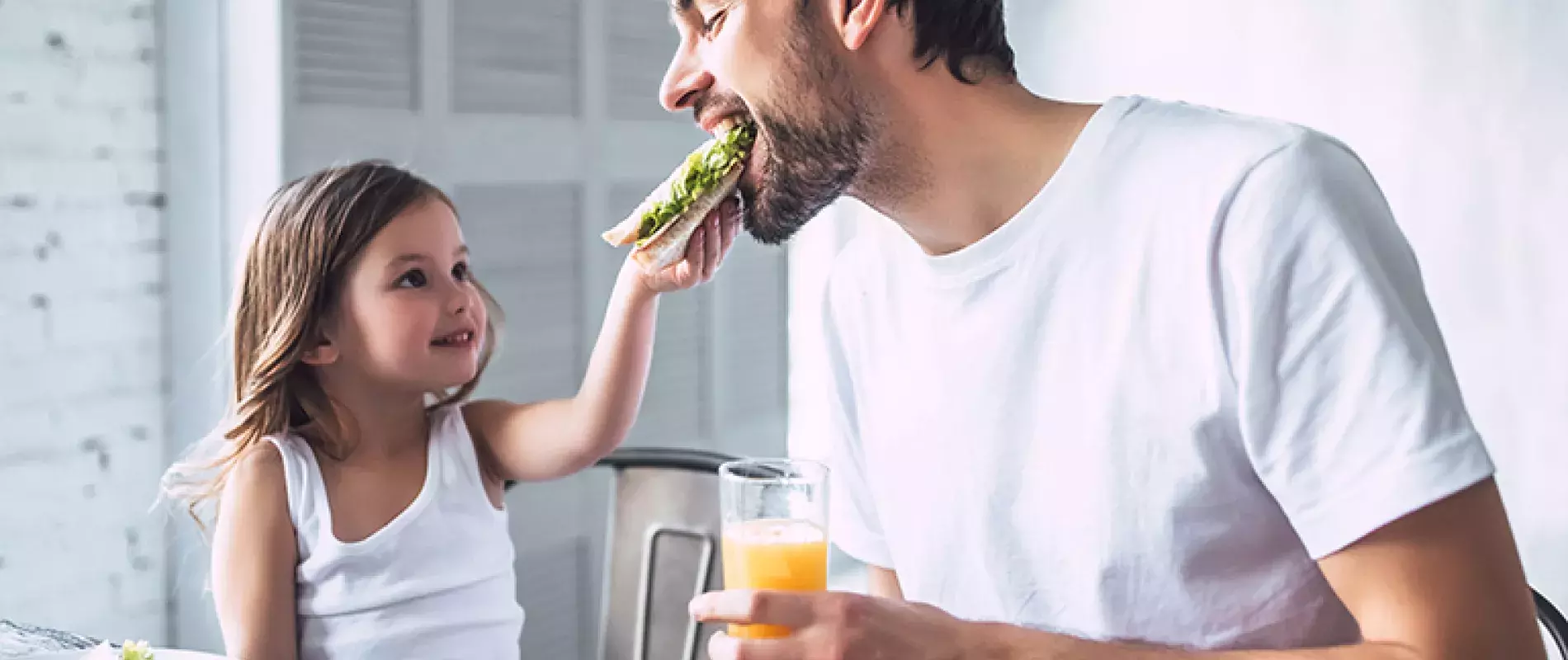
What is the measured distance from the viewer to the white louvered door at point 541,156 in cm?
251

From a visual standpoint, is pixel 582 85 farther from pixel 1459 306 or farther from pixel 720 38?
pixel 1459 306

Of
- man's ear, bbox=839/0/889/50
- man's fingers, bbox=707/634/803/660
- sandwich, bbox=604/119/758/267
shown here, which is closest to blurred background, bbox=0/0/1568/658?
sandwich, bbox=604/119/758/267

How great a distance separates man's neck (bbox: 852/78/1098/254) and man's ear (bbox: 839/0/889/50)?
0.23 feet

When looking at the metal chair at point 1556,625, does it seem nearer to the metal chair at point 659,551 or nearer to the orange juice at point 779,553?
the orange juice at point 779,553

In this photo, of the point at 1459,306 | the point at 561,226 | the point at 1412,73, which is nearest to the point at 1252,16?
the point at 1412,73

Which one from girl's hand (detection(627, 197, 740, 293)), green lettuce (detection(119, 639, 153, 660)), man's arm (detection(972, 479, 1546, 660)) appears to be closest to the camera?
man's arm (detection(972, 479, 1546, 660))

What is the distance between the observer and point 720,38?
1397 millimetres

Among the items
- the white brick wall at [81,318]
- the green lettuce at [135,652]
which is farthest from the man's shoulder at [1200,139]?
the white brick wall at [81,318]

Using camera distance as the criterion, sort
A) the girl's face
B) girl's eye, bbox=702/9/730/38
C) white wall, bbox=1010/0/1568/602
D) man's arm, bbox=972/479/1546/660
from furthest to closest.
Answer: white wall, bbox=1010/0/1568/602 < the girl's face < girl's eye, bbox=702/9/730/38 < man's arm, bbox=972/479/1546/660

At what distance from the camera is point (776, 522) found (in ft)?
3.91

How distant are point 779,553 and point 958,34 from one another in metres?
0.54

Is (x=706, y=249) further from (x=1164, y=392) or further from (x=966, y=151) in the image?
(x=1164, y=392)

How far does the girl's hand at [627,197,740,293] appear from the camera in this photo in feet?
5.82

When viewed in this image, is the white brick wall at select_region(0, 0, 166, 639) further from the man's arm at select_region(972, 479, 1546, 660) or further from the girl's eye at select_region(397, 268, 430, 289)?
the man's arm at select_region(972, 479, 1546, 660)
